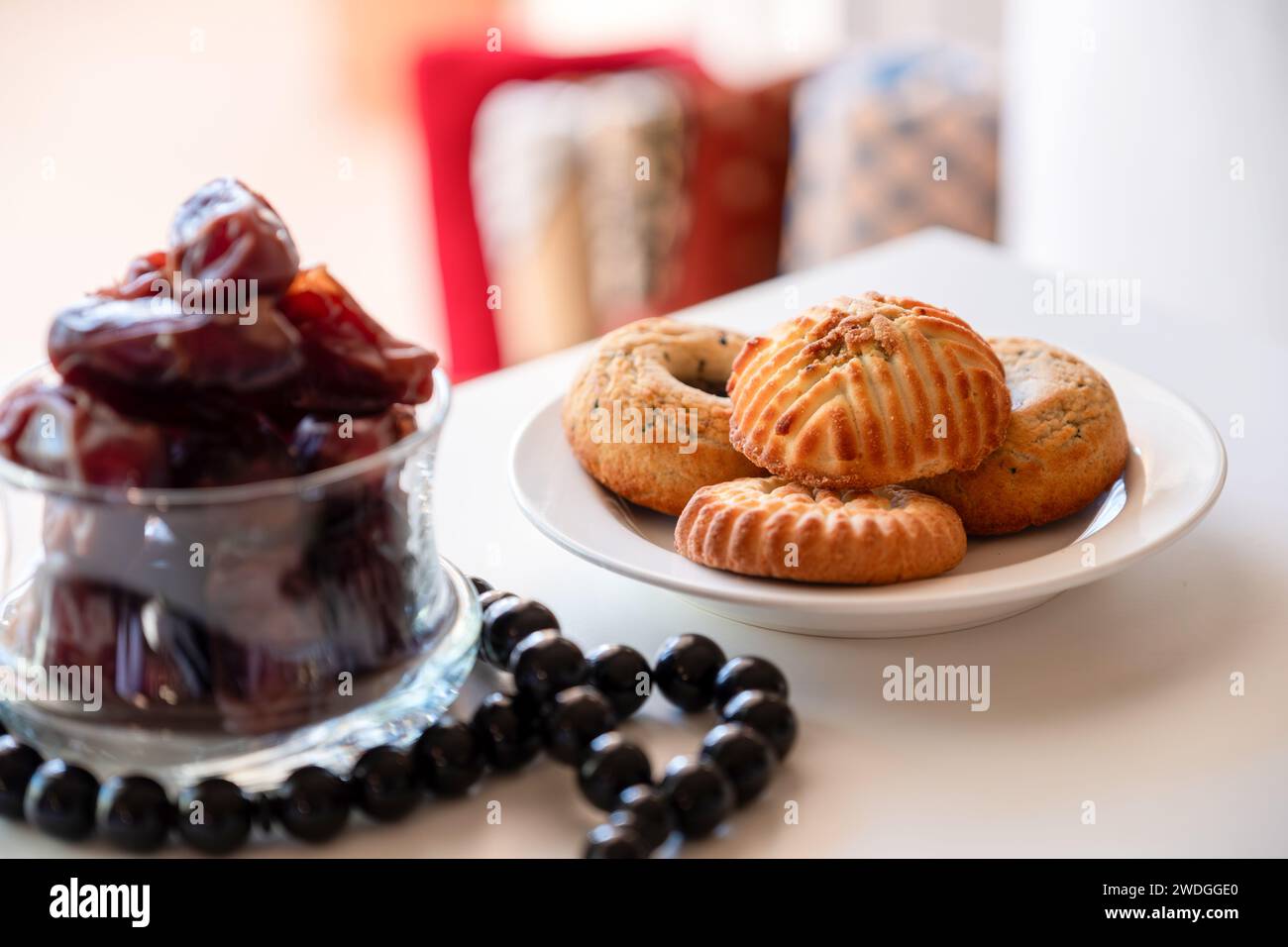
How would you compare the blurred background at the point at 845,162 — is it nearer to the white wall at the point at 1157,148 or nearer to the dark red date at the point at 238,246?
the white wall at the point at 1157,148

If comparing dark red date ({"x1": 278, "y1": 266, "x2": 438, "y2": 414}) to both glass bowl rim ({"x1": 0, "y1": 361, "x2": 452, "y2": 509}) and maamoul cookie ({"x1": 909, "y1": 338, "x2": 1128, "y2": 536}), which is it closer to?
glass bowl rim ({"x1": 0, "y1": 361, "x2": 452, "y2": 509})

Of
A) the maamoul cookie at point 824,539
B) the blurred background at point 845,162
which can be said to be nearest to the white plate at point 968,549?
the maamoul cookie at point 824,539

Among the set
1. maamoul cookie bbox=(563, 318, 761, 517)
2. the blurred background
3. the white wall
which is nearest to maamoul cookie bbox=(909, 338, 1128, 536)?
maamoul cookie bbox=(563, 318, 761, 517)

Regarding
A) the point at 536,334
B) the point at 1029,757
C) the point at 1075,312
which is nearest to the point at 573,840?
the point at 1029,757

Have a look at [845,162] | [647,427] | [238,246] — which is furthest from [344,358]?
[845,162]

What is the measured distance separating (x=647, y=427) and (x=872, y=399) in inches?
7.2

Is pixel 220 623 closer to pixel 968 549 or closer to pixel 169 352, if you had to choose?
pixel 169 352

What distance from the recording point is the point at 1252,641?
0.94m

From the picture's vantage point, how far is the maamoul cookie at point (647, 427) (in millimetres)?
1020

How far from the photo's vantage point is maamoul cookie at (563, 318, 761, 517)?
1.02 meters

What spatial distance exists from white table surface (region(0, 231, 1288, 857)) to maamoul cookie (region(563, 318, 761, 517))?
3.5 inches

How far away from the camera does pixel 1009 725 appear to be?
854 mm
